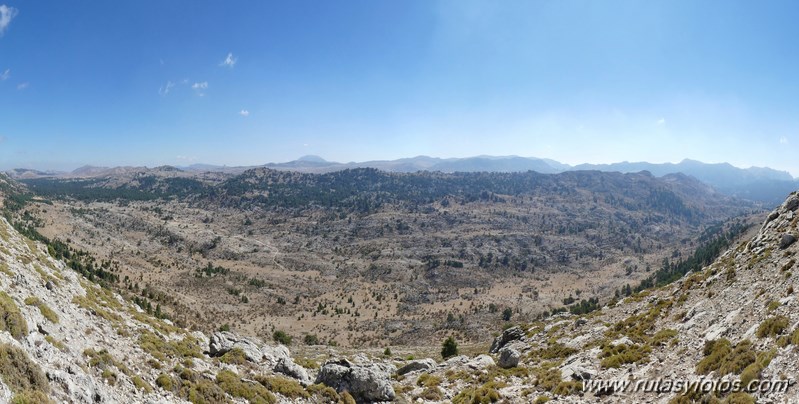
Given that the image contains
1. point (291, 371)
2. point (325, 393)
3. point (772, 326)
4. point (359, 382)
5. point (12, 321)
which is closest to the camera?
point (12, 321)

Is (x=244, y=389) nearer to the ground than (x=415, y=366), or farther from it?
farther from it

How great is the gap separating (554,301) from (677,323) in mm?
123226

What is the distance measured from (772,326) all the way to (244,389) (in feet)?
91.4

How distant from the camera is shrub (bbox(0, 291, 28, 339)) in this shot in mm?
15170

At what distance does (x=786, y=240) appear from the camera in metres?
29.5

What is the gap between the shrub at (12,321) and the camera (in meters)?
15.2

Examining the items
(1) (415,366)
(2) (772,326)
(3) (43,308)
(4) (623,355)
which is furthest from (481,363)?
(3) (43,308)

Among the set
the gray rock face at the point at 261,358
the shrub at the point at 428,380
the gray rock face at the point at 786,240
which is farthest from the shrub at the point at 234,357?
the gray rock face at the point at 786,240

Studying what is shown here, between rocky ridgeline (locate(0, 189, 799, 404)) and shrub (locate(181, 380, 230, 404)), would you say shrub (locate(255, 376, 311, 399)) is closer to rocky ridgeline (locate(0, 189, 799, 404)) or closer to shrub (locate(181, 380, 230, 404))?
rocky ridgeline (locate(0, 189, 799, 404))

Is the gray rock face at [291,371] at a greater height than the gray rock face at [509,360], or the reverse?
the gray rock face at [291,371]

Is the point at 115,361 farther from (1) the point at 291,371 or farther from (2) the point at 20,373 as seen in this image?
(1) the point at 291,371

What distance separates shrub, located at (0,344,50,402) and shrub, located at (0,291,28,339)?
7.81ft

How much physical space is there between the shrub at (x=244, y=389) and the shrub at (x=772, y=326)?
26.2 metres

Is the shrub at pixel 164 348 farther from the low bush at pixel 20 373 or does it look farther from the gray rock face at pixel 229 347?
the low bush at pixel 20 373
